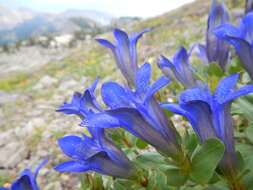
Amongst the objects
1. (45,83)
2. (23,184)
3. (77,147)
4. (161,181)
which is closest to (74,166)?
(77,147)

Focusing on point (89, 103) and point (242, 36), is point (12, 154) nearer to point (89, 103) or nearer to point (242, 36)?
point (89, 103)

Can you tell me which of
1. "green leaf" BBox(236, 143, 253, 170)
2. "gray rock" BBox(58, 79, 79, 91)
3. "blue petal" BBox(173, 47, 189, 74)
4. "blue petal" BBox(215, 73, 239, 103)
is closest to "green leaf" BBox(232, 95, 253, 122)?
Result: "green leaf" BBox(236, 143, 253, 170)

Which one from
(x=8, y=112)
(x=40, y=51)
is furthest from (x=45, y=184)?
(x=40, y=51)

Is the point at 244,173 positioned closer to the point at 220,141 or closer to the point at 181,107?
the point at 220,141

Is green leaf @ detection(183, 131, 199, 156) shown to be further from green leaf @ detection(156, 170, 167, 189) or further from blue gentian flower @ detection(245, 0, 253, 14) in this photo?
blue gentian flower @ detection(245, 0, 253, 14)

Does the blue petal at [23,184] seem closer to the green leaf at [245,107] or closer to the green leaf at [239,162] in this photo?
the green leaf at [239,162]
